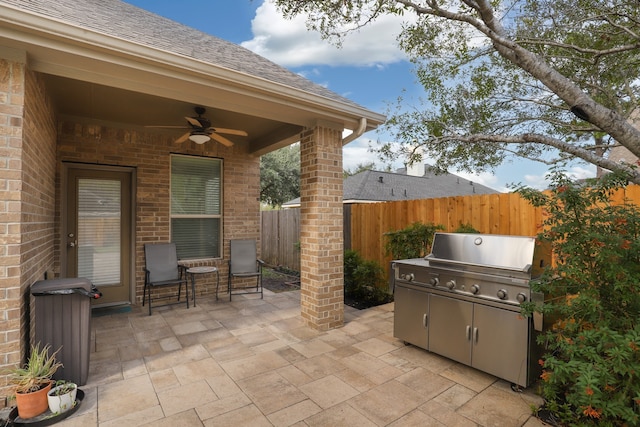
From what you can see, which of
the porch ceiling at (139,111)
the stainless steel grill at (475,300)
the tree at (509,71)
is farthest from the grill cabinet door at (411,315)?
the porch ceiling at (139,111)

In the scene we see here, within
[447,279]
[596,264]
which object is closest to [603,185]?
[596,264]

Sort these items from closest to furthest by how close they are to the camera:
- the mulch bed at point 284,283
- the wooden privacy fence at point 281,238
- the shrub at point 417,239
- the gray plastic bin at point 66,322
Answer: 1. the gray plastic bin at point 66,322
2. the shrub at point 417,239
3. the mulch bed at point 284,283
4. the wooden privacy fence at point 281,238

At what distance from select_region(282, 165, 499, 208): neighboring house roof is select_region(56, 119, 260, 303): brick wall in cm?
588

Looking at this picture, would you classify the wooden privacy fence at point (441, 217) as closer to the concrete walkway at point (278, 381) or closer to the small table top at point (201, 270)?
the concrete walkway at point (278, 381)

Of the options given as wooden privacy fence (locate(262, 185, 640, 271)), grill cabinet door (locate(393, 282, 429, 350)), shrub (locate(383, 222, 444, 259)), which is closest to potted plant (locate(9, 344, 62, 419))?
grill cabinet door (locate(393, 282, 429, 350))

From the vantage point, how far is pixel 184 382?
2.70 metres

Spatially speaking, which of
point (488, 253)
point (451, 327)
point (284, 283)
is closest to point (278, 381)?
point (451, 327)

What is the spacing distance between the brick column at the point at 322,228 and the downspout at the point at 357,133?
22 centimetres

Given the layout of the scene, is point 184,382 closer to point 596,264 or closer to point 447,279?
point 447,279

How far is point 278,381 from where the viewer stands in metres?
2.71

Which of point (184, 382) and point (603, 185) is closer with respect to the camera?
point (603, 185)

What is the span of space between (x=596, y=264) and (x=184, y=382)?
128 inches

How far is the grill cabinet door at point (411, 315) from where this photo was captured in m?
3.21

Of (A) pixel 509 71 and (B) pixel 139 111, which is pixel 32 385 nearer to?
(B) pixel 139 111
